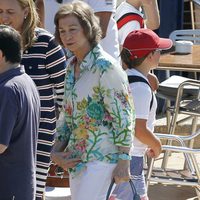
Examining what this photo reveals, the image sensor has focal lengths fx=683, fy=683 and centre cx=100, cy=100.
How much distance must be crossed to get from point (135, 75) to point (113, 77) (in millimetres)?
442

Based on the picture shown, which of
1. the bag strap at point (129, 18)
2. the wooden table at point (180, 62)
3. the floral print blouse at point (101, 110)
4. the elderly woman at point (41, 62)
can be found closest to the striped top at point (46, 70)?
the elderly woman at point (41, 62)

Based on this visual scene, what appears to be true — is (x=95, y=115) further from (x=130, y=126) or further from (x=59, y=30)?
(x=59, y=30)

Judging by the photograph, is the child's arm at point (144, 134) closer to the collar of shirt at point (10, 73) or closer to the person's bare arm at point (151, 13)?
the collar of shirt at point (10, 73)

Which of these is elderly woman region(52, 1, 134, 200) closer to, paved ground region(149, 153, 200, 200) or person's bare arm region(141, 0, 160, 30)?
person's bare arm region(141, 0, 160, 30)

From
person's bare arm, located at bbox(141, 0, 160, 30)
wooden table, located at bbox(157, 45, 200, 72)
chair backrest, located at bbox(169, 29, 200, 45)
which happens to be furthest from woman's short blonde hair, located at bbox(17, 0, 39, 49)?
chair backrest, located at bbox(169, 29, 200, 45)

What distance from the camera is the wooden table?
5.55 meters

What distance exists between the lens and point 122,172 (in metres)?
3.07

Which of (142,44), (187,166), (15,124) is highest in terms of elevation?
(142,44)

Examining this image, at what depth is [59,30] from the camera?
3.27 m

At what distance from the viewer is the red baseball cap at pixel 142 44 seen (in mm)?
3583

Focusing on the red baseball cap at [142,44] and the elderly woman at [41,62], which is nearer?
the red baseball cap at [142,44]

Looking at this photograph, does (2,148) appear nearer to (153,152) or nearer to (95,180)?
(95,180)

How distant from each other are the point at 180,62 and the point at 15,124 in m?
2.77

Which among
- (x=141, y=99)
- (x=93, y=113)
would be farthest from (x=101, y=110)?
(x=141, y=99)
